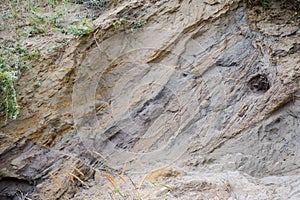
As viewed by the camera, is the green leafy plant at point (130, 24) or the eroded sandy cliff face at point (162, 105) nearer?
the eroded sandy cliff face at point (162, 105)

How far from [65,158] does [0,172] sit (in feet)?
1.85

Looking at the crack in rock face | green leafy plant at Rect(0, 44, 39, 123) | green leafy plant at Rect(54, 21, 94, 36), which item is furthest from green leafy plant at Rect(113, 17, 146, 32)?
the crack in rock face

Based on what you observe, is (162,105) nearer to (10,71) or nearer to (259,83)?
(259,83)

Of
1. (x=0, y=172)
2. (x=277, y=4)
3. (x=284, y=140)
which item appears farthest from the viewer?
(x=277, y=4)

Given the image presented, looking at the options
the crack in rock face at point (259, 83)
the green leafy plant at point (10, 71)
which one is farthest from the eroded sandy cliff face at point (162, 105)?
the green leafy plant at point (10, 71)

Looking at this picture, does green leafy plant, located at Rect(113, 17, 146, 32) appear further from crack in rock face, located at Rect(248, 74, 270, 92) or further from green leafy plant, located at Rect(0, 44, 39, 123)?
crack in rock face, located at Rect(248, 74, 270, 92)

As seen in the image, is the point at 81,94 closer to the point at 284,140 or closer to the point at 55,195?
the point at 55,195

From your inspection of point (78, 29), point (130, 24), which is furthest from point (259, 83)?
point (78, 29)

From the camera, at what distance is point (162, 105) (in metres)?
3.53

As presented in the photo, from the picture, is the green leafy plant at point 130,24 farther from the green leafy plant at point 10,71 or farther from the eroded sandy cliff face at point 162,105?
the green leafy plant at point 10,71

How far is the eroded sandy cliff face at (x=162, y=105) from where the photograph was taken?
3229mm

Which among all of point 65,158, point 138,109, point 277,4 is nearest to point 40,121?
point 65,158

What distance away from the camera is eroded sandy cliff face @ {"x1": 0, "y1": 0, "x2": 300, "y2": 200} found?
127 inches

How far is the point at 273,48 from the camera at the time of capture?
11.7ft
